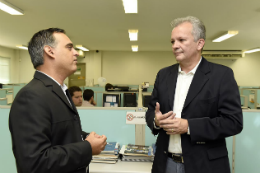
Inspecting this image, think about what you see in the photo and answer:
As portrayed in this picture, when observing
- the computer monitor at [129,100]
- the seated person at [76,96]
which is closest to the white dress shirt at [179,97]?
the seated person at [76,96]

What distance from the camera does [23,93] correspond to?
2.85 ft

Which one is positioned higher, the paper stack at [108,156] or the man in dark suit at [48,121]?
the man in dark suit at [48,121]

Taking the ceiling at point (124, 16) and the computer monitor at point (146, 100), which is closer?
the computer monitor at point (146, 100)

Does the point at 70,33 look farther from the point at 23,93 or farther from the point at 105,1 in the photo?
the point at 23,93

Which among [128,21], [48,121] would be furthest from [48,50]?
[128,21]

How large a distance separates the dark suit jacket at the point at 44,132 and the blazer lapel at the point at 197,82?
1.98 ft

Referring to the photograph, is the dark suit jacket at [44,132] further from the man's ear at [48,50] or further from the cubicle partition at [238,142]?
the cubicle partition at [238,142]

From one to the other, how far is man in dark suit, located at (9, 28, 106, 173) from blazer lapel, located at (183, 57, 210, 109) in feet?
1.73

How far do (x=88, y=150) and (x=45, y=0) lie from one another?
3.59 meters

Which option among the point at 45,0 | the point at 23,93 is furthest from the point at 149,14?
Result: the point at 23,93

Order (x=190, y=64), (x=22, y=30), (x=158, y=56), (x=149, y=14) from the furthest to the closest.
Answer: (x=158, y=56) < (x=22, y=30) < (x=149, y=14) < (x=190, y=64)

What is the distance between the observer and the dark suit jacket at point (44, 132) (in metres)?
0.80

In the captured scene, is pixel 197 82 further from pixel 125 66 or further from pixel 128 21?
pixel 125 66

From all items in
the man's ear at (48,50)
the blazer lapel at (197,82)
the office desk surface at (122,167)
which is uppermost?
the man's ear at (48,50)
